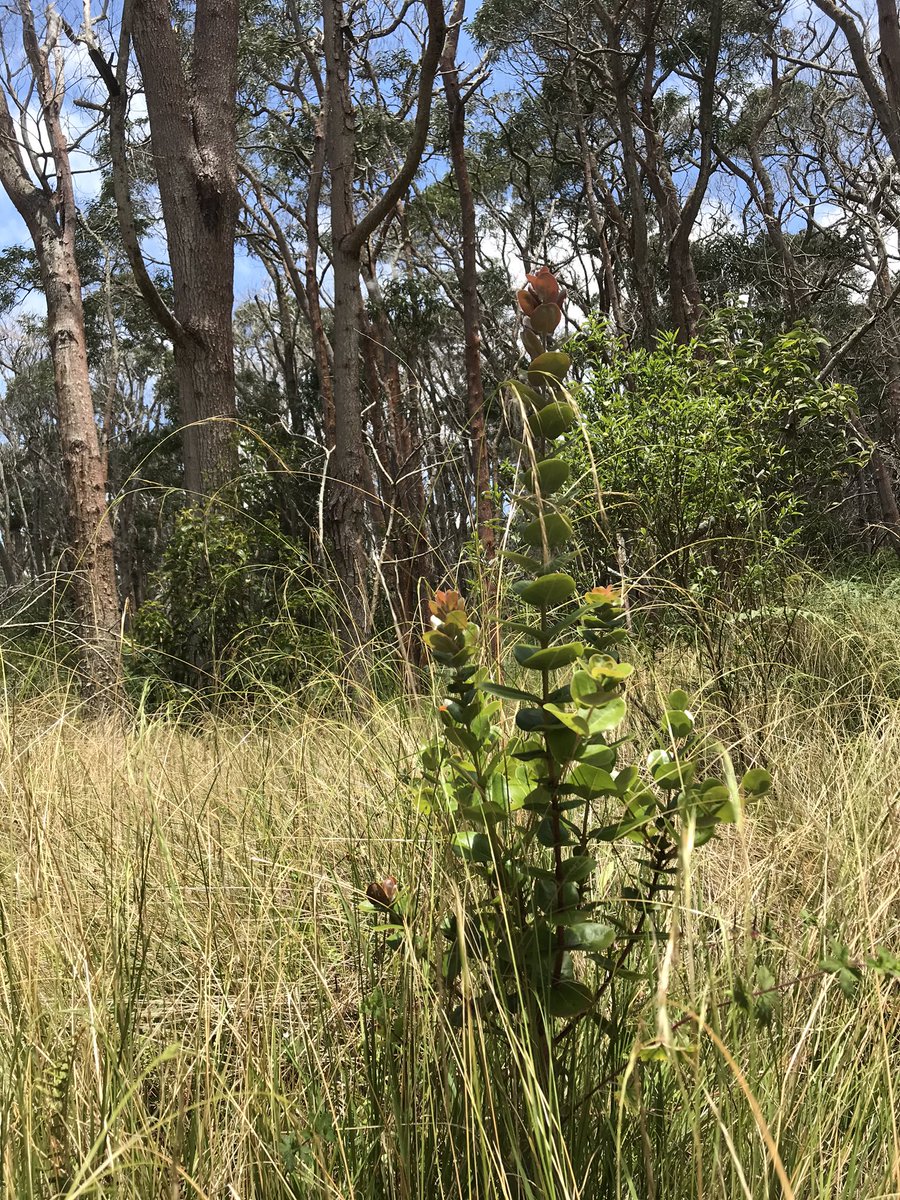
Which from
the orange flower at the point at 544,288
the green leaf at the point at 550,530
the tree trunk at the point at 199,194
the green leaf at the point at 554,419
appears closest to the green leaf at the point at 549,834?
the green leaf at the point at 550,530

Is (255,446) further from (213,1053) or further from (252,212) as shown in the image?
(252,212)

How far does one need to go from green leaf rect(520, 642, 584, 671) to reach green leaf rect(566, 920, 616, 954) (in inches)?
12.3

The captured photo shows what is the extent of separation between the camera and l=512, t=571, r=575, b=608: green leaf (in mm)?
989

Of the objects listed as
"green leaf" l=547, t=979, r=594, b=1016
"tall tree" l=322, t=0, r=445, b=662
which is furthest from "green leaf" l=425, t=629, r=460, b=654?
"tall tree" l=322, t=0, r=445, b=662

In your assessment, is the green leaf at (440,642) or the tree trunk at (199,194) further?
the tree trunk at (199,194)

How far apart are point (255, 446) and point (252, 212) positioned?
374 inches

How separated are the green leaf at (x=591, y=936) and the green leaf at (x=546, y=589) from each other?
38cm

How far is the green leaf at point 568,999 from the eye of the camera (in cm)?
105

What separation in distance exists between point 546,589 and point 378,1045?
0.80 m

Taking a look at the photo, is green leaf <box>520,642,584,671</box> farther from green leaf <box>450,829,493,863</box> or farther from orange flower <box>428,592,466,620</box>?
green leaf <box>450,829,493,863</box>

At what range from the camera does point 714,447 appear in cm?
351

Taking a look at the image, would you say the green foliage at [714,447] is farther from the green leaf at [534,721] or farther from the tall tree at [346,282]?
the green leaf at [534,721]

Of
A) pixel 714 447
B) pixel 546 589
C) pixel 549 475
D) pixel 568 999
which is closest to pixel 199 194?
pixel 714 447

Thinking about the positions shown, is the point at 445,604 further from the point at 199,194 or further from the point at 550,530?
the point at 199,194
